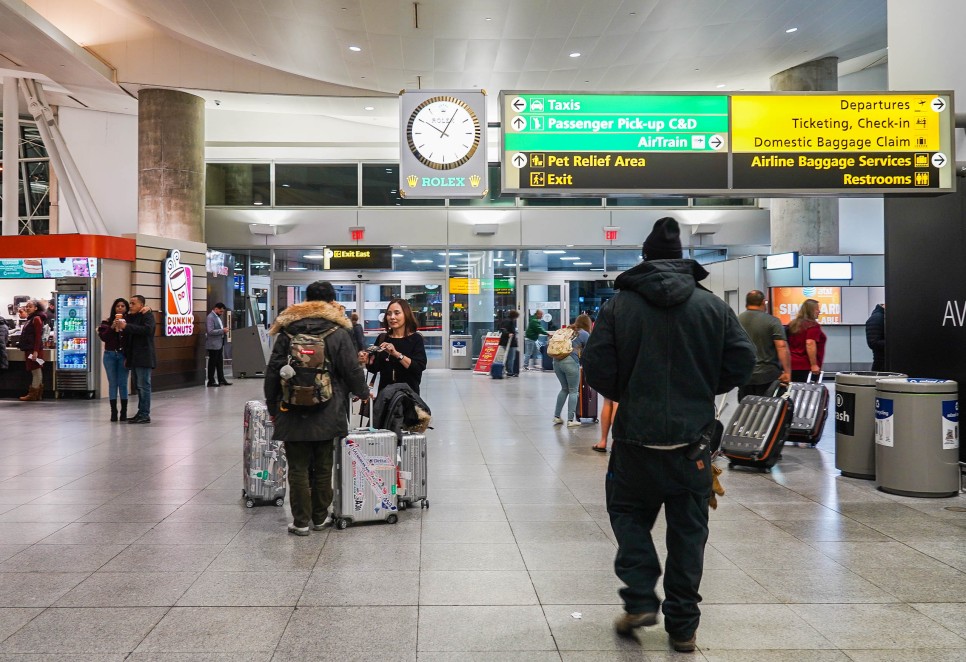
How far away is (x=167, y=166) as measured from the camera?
17.7 meters

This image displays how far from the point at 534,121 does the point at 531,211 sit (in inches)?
600

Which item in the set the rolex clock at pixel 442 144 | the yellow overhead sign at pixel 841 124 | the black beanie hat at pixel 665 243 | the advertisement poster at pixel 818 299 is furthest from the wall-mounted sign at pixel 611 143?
the advertisement poster at pixel 818 299

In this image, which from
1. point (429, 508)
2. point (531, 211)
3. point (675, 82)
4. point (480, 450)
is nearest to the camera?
point (429, 508)

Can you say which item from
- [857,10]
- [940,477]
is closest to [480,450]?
[940,477]

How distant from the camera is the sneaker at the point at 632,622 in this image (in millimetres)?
3326

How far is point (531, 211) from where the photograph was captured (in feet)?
70.0

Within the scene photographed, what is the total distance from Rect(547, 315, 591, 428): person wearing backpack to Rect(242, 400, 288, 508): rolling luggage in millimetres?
4689

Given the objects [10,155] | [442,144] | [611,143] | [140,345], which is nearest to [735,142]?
[611,143]

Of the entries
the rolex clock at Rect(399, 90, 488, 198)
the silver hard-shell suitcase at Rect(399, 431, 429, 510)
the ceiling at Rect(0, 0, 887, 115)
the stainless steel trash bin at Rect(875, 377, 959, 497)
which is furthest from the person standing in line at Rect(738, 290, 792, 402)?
the ceiling at Rect(0, 0, 887, 115)

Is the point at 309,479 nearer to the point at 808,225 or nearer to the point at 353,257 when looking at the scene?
the point at 808,225

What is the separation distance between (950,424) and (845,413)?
34.4 inches

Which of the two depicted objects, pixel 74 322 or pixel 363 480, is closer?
pixel 363 480

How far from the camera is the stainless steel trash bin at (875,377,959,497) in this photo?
6.00m

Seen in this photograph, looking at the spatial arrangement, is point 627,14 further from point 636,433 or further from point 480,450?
point 636,433
